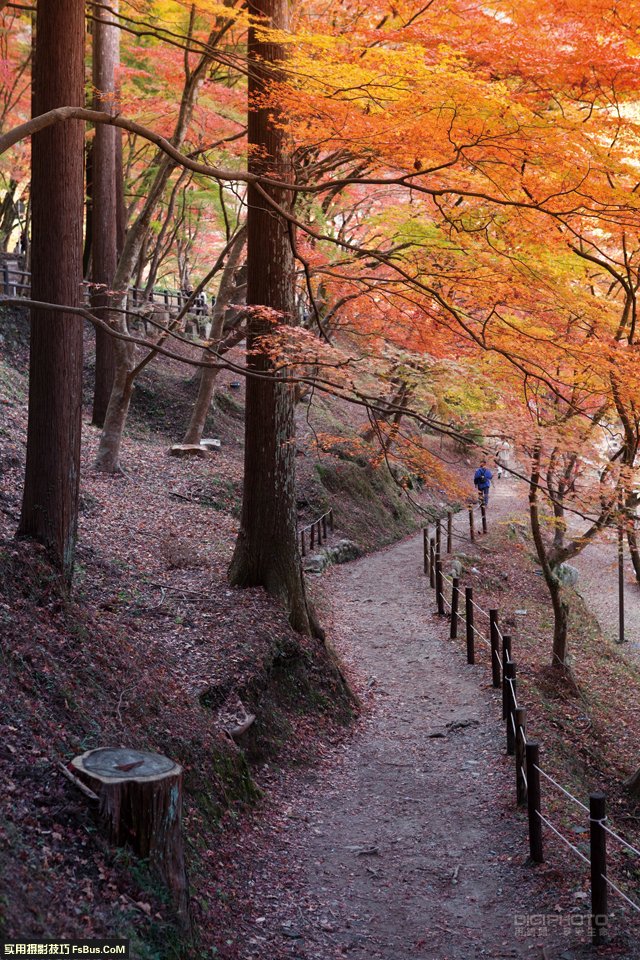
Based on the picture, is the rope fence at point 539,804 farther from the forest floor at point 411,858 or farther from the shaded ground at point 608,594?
the shaded ground at point 608,594

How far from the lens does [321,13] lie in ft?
47.5

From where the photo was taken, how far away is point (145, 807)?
14.0 ft

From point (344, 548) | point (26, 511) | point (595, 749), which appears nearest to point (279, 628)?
point (26, 511)

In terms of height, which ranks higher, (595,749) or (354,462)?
(354,462)

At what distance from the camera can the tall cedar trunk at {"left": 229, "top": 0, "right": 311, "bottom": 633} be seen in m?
9.30

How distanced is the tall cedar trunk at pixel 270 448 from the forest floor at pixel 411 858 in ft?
6.60

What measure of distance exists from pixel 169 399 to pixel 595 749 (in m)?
13.5

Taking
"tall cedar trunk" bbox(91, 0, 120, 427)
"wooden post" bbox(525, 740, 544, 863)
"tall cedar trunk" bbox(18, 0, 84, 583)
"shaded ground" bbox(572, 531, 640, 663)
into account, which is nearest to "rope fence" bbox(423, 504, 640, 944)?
"wooden post" bbox(525, 740, 544, 863)

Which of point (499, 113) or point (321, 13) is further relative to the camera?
point (321, 13)

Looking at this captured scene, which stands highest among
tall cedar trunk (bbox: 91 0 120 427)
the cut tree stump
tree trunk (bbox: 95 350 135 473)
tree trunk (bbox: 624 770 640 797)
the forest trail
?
tall cedar trunk (bbox: 91 0 120 427)

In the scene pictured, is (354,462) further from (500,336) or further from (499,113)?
(499,113)

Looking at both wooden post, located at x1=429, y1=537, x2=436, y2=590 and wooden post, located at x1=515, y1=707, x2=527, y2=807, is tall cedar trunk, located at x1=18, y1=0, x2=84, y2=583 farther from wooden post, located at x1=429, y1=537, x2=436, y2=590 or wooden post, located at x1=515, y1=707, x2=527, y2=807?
wooden post, located at x1=429, y1=537, x2=436, y2=590

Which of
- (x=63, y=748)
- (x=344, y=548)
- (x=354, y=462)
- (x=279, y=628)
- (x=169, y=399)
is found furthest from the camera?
(x=354, y=462)

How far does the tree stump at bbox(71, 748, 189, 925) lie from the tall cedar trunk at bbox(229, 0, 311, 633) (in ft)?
16.6
